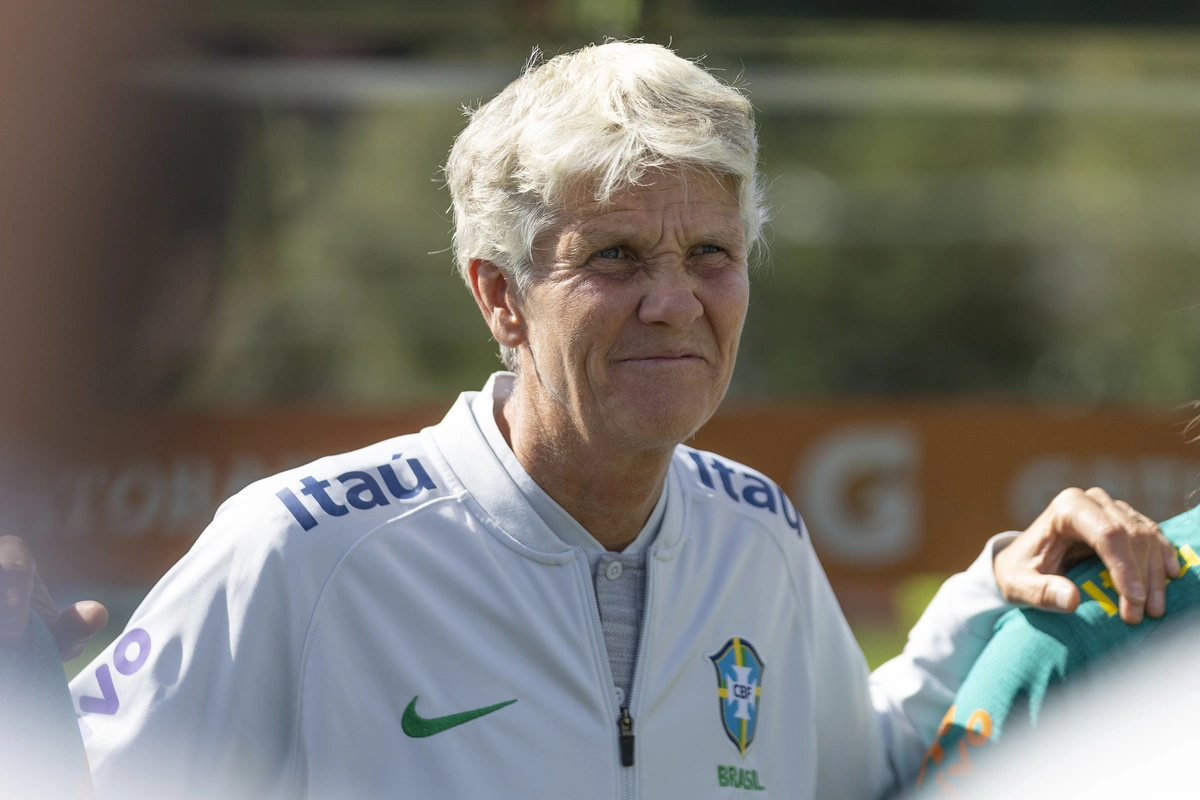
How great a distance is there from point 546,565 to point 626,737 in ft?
1.03

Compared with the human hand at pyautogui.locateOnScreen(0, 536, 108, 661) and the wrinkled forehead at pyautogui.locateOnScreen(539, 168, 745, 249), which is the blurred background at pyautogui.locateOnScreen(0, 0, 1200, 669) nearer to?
the wrinkled forehead at pyautogui.locateOnScreen(539, 168, 745, 249)

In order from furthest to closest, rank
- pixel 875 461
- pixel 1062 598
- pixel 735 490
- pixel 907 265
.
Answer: pixel 907 265 < pixel 875 461 < pixel 735 490 < pixel 1062 598

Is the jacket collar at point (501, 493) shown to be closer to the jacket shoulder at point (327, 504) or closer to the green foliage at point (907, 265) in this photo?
the jacket shoulder at point (327, 504)

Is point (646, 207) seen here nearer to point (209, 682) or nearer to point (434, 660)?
point (434, 660)

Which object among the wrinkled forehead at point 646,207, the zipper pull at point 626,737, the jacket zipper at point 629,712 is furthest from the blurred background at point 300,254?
the zipper pull at point 626,737

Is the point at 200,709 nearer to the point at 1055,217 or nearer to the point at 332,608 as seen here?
the point at 332,608

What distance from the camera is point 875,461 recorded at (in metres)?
6.72

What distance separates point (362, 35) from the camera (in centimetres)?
881

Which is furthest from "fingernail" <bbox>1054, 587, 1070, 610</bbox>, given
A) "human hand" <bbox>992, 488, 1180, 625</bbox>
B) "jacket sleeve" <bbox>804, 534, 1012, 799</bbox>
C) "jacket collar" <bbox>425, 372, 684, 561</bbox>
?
"jacket collar" <bbox>425, 372, 684, 561</bbox>

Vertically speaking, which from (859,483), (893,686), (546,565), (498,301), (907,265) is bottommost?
(859,483)

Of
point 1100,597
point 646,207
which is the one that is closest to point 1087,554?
point 1100,597

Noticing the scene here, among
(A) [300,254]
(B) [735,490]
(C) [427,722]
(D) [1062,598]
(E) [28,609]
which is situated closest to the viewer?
(E) [28,609]

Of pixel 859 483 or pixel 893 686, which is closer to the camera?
pixel 893 686

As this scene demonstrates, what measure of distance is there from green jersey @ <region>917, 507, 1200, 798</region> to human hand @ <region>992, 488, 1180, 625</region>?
0.09ft
